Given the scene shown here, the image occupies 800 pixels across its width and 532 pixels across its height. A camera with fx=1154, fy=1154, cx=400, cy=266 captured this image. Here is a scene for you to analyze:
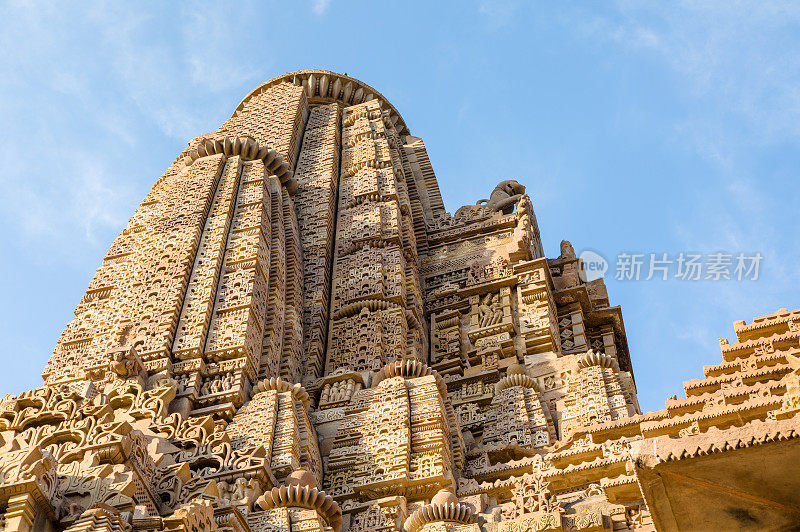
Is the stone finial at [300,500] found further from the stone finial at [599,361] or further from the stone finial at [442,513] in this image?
the stone finial at [599,361]

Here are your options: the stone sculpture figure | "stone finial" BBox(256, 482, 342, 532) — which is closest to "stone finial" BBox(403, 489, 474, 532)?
"stone finial" BBox(256, 482, 342, 532)

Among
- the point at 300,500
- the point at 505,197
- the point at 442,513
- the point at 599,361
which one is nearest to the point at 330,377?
the point at 599,361

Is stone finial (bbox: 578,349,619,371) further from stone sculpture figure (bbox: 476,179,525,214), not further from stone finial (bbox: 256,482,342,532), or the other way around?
stone sculpture figure (bbox: 476,179,525,214)

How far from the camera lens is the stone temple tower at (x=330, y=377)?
490 inches

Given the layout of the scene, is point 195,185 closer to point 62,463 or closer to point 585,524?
point 62,463

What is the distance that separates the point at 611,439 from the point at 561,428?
1812 mm

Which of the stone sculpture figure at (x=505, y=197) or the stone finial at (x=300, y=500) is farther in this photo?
the stone sculpture figure at (x=505, y=197)

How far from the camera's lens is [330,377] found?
58.4ft

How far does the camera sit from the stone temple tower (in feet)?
40.8

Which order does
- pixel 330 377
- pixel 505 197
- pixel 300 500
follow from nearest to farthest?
1. pixel 300 500
2. pixel 330 377
3. pixel 505 197

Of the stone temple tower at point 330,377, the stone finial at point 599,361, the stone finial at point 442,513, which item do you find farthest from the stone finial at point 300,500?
the stone finial at point 599,361

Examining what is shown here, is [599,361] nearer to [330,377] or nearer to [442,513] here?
[330,377]

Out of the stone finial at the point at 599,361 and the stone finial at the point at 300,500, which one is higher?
the stone finial at the point at 599,361

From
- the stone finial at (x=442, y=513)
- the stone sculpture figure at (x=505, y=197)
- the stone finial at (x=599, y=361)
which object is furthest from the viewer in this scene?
the stone sculpture figure at (x=505, y=197)
